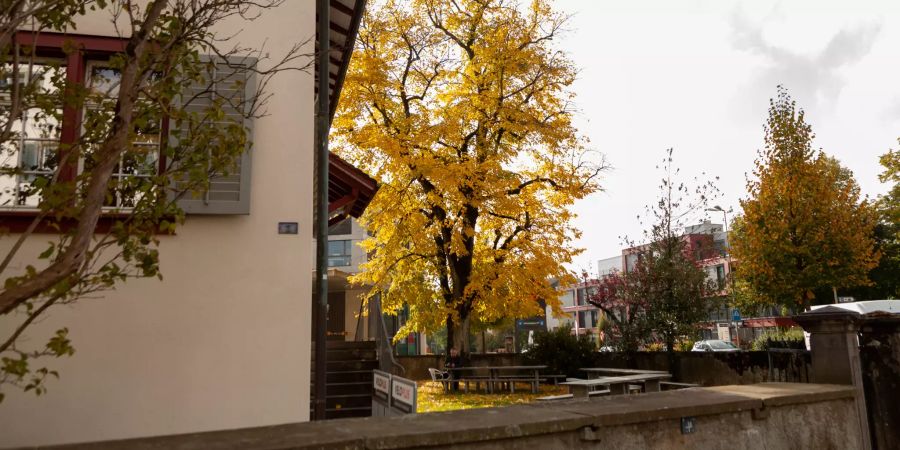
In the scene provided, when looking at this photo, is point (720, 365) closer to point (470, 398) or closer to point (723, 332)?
point (470, 398)

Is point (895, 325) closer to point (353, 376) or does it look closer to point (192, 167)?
point (192, 167)

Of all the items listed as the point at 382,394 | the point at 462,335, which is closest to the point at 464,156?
the point at 462,335

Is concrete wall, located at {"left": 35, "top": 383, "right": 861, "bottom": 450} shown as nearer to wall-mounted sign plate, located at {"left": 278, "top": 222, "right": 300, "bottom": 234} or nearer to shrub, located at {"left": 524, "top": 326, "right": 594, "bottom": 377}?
wall-mounted sign plate, located at {"left": 278, "top": 222, "right": 300, "bottom": 234}

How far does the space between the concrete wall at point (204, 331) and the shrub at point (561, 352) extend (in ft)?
44.8

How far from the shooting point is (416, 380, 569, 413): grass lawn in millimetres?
14283

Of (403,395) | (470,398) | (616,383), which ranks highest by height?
(403,395)

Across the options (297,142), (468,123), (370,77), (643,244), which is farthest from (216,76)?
(643,244)

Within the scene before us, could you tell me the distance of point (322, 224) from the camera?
22.8ft

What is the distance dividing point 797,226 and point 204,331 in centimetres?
2529

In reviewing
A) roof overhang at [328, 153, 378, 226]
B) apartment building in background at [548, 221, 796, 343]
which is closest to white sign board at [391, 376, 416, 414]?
roof overhang at [328, 153, 378, 226]

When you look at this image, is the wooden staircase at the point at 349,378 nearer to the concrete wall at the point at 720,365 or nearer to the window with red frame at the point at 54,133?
the window with red frame at the point at 54,133

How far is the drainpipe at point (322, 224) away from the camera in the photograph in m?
6.59

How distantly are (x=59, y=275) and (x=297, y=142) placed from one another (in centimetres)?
364

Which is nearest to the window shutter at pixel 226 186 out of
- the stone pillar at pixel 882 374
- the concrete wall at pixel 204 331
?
the concrete wall at pixel 204 331
